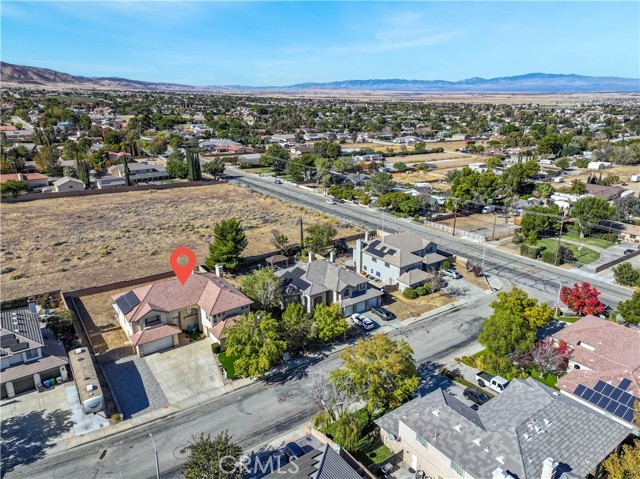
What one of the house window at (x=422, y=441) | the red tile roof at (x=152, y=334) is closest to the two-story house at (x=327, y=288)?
the red tile roof at (x=152, y=334)

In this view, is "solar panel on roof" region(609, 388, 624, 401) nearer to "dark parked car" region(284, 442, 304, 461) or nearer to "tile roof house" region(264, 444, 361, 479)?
"tile roof house" region(264, 444, 361, 479)

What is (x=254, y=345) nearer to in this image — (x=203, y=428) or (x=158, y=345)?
(x=203, y=428)

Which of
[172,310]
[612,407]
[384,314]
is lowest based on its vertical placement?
[384,314]

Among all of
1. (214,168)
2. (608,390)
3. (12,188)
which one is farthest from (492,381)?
(12,188)

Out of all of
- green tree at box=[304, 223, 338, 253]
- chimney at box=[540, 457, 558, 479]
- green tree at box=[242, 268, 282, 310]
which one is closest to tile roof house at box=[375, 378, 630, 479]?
chimney at box=[540, 457, 558, 479]

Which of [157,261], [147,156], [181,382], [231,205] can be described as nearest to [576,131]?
[231,205]

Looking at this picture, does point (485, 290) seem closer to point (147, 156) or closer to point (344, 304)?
point (344, 304)
